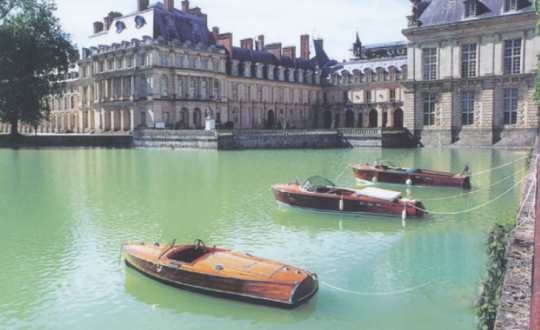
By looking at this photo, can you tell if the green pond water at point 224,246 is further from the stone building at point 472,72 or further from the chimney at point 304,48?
the chimney at point 304,48

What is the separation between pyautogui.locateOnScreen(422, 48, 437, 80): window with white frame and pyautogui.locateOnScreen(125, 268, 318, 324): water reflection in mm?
48942

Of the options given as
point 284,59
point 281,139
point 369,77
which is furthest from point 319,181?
point 284,59

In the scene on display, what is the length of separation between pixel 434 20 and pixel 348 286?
49.5m

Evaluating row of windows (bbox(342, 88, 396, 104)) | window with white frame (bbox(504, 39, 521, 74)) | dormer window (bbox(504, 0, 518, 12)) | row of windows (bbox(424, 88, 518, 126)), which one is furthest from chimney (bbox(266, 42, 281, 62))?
window with white frame (bbox(504, 39, 521, 74))

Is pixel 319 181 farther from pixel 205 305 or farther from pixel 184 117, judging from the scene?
pixel 184 117

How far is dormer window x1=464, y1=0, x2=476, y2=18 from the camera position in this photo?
2032 inches

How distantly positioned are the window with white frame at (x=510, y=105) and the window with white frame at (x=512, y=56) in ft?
6.38

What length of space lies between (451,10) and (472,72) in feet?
22.7

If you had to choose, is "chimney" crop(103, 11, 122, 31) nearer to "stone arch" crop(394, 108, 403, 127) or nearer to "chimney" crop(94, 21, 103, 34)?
"chimney" crop(94, 21, 103, 34)

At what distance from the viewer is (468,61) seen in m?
52.9

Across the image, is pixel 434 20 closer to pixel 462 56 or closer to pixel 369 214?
pixel 462 56

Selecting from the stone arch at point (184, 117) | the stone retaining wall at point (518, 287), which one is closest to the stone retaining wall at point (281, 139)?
the stone arch at point (184, 117)

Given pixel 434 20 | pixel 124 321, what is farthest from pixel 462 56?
pixel 124 321

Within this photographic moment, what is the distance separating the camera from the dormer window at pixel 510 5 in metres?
49.3
